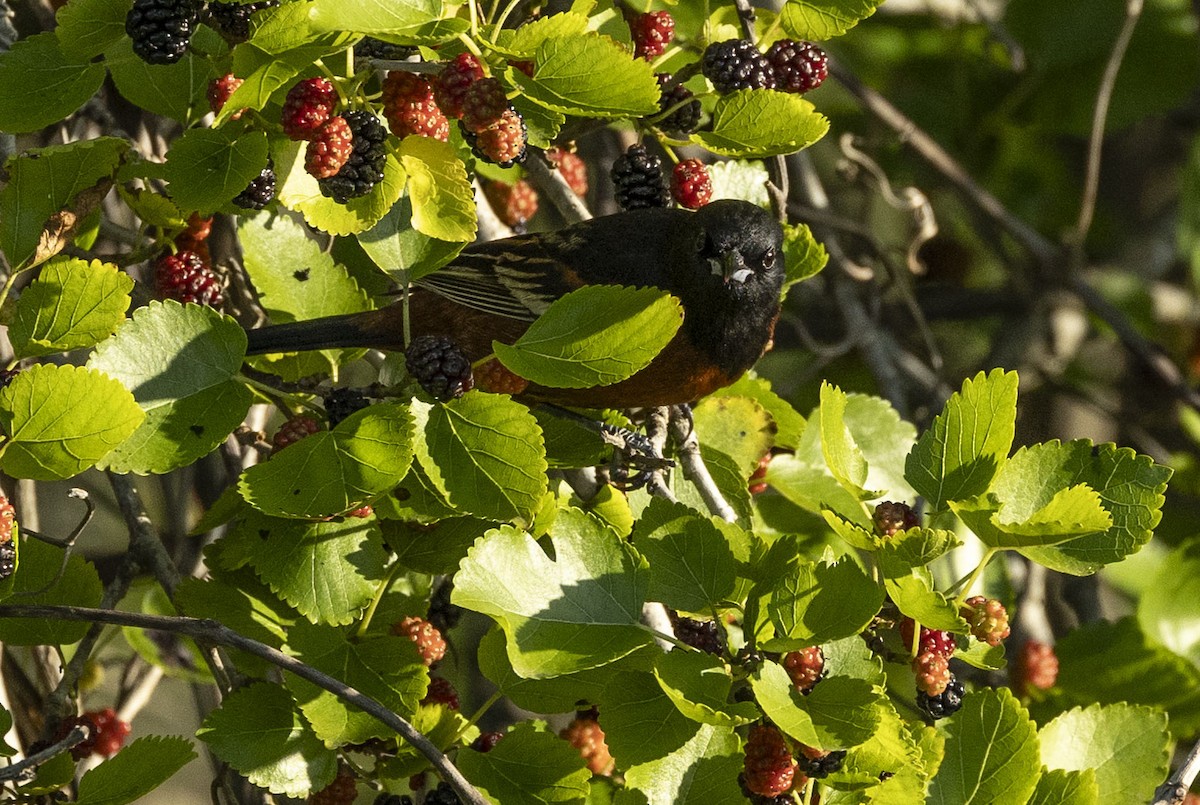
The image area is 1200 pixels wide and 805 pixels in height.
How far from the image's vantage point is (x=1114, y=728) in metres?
2.35

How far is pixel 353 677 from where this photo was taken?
2129 mm

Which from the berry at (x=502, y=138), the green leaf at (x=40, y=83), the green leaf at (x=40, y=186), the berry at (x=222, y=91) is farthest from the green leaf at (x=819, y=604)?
the green leaf at (x=40, y=83)

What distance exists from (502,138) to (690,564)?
755 mm

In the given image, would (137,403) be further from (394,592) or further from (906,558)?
(906,558)

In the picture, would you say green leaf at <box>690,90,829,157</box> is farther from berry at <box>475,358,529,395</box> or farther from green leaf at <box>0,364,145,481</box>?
green leaf at <box>0,364,145,481</box>

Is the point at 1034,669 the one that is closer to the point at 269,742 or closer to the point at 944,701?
the point at 944,701

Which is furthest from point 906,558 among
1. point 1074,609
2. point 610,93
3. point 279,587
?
point 1074,609

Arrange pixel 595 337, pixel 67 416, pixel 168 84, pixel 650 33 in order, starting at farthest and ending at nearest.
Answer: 1. pixel 650 33
2. pixel 168 84
3. pixel 595 337
4. pixel 67 416

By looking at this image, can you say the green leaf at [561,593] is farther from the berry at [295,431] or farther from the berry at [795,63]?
the berry at [795,63]

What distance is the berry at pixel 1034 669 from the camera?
3203mm

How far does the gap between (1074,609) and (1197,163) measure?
1822 millimetres

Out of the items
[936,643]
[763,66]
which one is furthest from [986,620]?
[763,66]

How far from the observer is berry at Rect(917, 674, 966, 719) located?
2.15 m

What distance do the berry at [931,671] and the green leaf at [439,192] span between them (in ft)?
3.27
